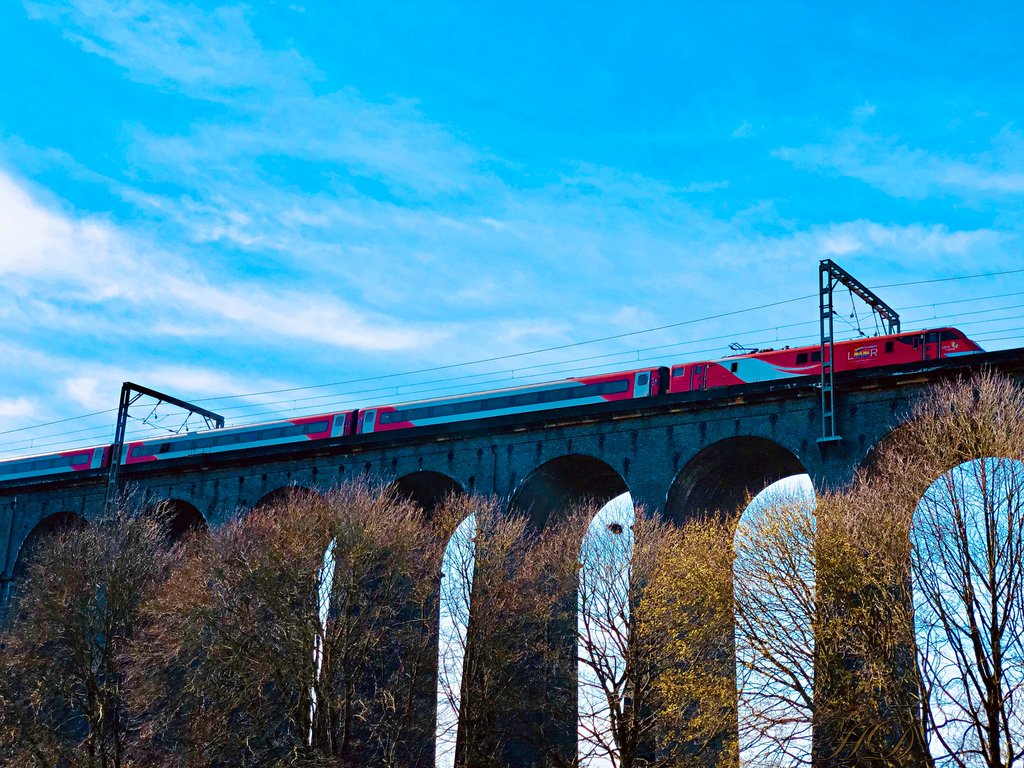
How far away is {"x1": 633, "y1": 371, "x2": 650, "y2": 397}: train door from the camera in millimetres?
51688

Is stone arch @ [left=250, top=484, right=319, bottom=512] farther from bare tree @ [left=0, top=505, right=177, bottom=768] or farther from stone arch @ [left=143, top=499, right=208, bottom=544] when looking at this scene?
bare tree @ [left=0, top=505, right=177, bottom=768]

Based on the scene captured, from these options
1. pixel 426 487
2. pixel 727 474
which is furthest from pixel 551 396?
pixel 727 474

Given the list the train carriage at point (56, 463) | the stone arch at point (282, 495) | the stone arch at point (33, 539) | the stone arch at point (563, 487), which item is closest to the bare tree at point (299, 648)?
the stone arch at point (563, 487)

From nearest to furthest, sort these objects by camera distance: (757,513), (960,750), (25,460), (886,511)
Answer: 1. (960,750)
2. (886,511)
3. (757,513)
4. (25,460)

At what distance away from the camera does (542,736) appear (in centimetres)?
3756

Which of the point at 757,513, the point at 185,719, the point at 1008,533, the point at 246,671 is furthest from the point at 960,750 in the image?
the point at 185,719

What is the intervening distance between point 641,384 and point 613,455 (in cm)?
697

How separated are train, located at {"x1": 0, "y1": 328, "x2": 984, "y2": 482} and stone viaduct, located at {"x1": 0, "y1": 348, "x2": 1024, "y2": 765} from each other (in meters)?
2.29

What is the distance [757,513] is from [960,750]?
354 inches

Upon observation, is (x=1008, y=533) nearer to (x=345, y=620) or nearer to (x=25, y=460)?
(x=345, y=620)

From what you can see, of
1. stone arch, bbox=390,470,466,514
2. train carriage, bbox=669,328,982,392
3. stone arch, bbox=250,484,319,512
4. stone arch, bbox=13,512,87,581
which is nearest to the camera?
train carriage, bbox=669,328,982,392

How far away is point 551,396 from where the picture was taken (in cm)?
5422

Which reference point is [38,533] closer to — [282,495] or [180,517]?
[180,517]

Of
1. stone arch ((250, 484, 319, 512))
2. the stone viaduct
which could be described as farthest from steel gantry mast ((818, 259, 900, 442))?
stone arch ((250, 484, 319, 512))
